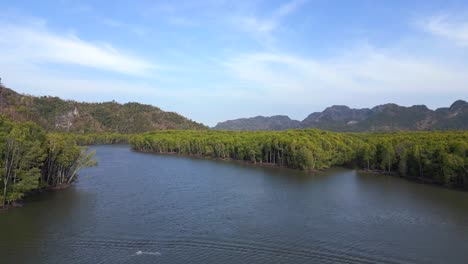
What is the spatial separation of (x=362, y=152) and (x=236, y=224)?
46045 mm

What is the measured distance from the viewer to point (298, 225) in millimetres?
30344

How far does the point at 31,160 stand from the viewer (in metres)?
37.0

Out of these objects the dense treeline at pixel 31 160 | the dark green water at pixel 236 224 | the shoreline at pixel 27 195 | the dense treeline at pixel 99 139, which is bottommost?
the dark green water at pixel 236 224

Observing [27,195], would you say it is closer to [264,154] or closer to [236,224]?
[236,224]

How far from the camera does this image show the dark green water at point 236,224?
23812 millimetres

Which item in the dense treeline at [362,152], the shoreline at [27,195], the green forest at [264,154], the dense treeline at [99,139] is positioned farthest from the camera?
the dense treeline at [99,139]

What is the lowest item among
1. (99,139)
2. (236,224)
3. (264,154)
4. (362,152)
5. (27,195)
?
(236,224)

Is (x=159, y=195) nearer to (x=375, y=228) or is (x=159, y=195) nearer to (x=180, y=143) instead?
(x=375, y=228)

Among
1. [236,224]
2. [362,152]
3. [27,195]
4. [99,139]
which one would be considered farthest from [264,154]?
[99,139]

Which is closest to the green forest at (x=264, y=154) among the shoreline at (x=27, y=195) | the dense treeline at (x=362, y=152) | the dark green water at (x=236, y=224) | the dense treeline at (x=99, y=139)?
the dense treeline at (x=362, y=152)

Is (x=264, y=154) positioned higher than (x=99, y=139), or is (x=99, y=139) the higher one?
(x=99, y=139)

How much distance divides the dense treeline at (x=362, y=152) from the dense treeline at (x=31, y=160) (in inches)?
1547

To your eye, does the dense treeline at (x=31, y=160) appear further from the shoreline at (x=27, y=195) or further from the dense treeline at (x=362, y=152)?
the dense treeline at (x=362, y=152)

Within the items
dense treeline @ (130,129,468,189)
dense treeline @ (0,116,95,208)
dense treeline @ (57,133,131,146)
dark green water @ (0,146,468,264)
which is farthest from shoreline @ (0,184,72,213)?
dense treeline @ (57,133,131,146)
